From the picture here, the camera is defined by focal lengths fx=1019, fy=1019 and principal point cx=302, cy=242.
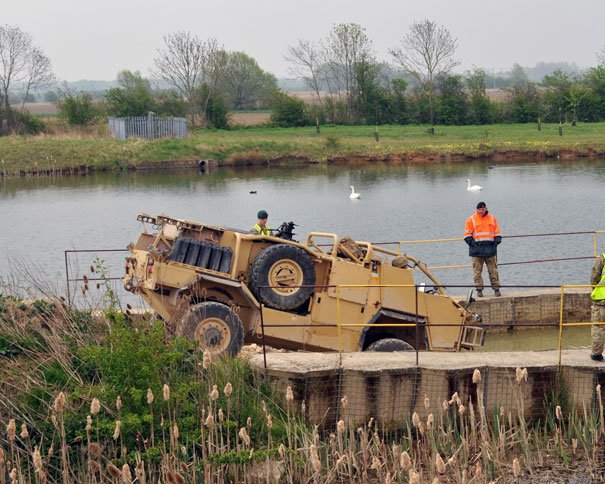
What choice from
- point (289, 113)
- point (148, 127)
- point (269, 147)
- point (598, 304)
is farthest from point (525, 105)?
point (598, 304)

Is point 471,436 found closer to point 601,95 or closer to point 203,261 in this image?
point 203,261

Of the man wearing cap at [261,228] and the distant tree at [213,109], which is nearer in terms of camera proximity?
the man wearing cap at [261,228]

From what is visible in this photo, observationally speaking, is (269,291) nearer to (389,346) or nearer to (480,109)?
(389,346)

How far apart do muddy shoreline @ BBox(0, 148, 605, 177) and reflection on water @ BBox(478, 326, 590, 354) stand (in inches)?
1598

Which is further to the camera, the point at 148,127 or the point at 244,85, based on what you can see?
the point at 244,85

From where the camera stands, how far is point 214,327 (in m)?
13.5

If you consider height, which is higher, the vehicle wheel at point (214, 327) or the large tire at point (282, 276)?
the large tire at point (282, 276)

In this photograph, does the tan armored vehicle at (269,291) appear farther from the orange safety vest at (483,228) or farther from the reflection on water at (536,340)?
the orange safety vest at (483,228)

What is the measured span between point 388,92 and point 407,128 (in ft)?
24.9

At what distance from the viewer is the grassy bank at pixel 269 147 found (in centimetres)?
5759

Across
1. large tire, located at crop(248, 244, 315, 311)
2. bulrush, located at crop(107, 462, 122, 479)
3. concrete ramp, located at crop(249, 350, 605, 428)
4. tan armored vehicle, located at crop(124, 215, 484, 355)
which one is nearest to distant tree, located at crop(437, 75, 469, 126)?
tan armored vehicle, located at crop(124, 215, 484, 355)

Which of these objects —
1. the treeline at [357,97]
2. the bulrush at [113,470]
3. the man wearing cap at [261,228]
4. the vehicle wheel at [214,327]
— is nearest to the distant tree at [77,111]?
the treeline at [357,97]

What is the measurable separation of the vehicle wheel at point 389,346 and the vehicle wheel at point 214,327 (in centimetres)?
197

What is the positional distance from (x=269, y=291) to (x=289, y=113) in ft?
203
